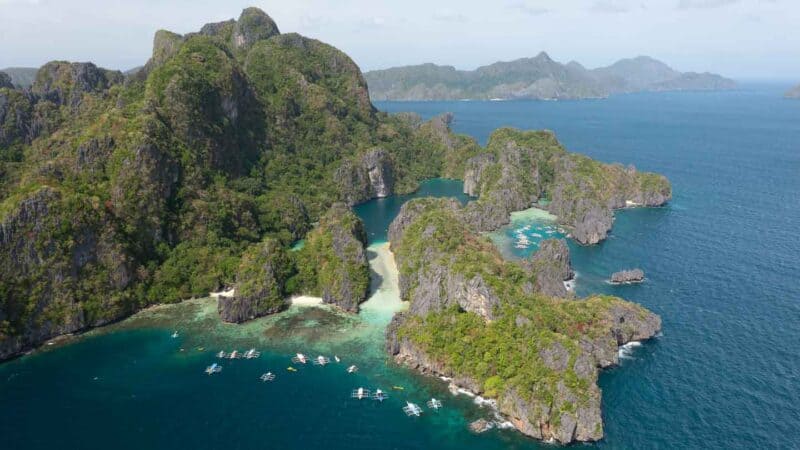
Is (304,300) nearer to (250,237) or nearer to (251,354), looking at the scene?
(251,354)

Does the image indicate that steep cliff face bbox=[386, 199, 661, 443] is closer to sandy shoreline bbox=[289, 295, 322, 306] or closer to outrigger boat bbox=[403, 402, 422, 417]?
outrigger boat bbox=[403, 402, 422, 417]

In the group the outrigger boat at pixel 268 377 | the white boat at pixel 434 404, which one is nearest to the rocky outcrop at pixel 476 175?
the white boat at pixel 434 404

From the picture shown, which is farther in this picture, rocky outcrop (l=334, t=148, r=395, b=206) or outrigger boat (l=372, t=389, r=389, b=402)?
rocky outcrop (l=334, t=148, r=395, b=206)

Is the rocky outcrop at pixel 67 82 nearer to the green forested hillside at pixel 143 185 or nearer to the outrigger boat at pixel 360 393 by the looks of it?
the green forested hillside at pixel 143 185


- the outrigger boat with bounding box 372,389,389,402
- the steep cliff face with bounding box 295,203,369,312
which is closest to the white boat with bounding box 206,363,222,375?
the outrigger boat with bounding box 372,389,389,402

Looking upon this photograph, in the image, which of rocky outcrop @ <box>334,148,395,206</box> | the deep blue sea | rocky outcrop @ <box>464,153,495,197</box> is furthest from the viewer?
rocky outcrop @ <box>464,153,495,197</box>

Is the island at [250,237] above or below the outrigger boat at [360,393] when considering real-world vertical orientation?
above

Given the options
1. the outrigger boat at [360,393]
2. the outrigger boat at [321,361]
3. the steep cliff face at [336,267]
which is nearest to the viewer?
the outrigger boat at [360,393]
